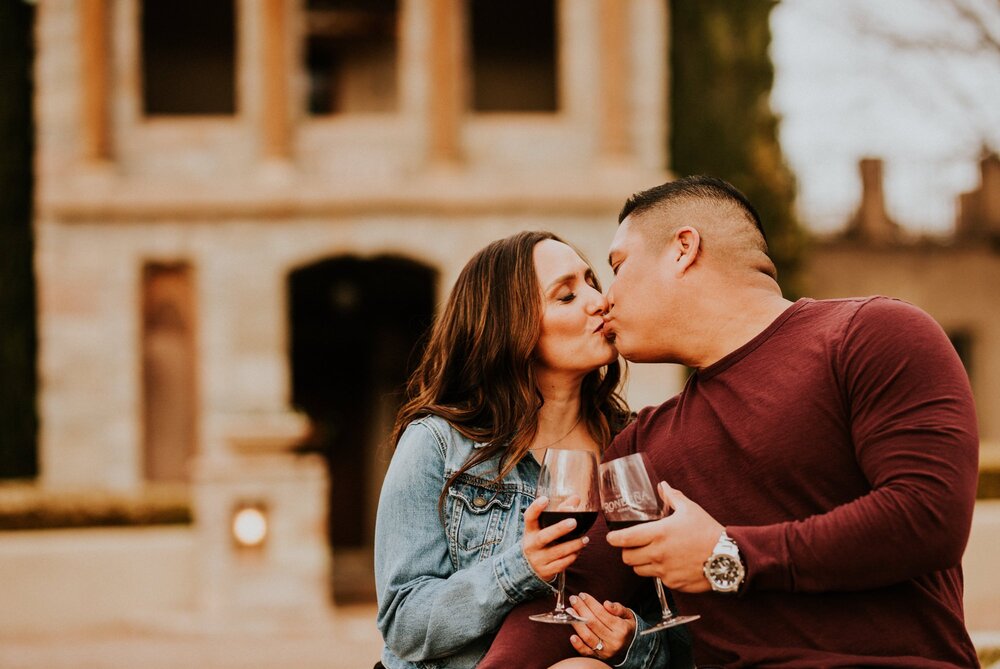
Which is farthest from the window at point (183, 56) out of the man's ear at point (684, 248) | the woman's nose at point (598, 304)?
the man's ear at point (684, 248)

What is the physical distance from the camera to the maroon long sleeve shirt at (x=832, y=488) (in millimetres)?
2354

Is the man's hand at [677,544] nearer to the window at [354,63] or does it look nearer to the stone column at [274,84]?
the stone column at [274,84]

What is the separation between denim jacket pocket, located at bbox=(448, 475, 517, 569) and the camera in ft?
10.4

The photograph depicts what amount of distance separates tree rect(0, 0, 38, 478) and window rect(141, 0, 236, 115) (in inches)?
65.1

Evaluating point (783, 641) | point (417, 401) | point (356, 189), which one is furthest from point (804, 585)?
point (356, 189)

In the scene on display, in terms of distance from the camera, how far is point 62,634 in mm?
10039

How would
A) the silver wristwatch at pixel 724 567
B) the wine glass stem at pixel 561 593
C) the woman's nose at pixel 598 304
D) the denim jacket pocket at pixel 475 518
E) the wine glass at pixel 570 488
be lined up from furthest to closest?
the woman's nose at pixel 598 304 < the denim jacket pocket at pixel 475 518 < the wine glass stem at pixel 561 593 < the wine glass at pixel 570 488 < the silver wristwatch at pixel 724 567

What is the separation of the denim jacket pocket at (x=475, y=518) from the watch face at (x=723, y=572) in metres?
0.84

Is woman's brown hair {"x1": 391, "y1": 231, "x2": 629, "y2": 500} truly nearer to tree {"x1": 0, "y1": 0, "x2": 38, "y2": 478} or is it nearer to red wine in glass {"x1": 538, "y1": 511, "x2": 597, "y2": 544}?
red wine in glass {"x1": 538, "y1": 511, "x2": 597, "y2": 544}

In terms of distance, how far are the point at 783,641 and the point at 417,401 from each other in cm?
140

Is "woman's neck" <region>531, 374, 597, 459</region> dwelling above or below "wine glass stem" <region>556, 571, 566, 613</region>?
above

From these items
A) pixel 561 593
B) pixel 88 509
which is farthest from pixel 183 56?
pixel 561 593

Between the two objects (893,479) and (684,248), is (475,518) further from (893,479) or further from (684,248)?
(893,479)

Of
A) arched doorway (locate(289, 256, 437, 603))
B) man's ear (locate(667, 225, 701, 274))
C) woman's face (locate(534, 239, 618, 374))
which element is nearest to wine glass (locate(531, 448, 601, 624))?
man's ear (locate(667, 225, 701, 274))
